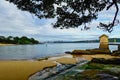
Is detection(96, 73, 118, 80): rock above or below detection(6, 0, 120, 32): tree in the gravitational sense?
below

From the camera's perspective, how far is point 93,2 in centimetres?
973

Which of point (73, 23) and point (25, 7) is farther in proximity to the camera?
point (73, 23)

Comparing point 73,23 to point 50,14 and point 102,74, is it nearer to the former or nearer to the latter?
point 50,14

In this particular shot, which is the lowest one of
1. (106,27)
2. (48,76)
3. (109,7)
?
(48,76)

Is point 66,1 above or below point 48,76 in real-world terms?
above

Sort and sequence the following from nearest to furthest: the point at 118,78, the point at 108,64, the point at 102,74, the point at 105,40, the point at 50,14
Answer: the point at 118,78, the point at 102,74, the point at 50,14, the point at 108,64, the point at 105,40

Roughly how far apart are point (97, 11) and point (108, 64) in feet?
12.7

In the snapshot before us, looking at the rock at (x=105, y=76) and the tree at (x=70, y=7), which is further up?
the tree at (x=70, y=7)

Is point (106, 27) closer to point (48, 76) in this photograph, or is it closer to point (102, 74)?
point (102, 74)

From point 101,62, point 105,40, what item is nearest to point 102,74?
point 101,62

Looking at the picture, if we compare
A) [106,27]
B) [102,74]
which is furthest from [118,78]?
[106,27]

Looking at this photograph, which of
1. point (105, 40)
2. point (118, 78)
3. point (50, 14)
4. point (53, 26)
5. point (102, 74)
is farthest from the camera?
point (105, 40)

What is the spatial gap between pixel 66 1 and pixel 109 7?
150 centimetres

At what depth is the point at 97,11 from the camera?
33.7 ft
